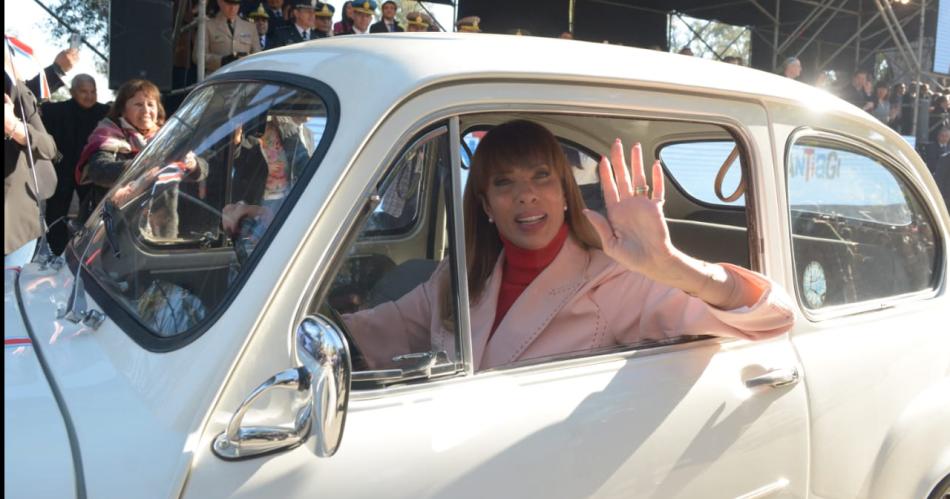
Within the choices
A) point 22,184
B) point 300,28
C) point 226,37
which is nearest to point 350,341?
point 22,184

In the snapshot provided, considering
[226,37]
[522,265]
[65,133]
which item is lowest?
[522,265]

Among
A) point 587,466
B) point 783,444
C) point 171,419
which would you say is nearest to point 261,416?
point 171,419

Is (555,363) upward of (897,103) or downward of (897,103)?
downward

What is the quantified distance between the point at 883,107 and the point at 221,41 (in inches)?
447

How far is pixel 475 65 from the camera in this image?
163cm

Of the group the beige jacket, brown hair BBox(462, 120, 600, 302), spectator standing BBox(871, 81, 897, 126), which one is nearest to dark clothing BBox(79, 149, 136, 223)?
brown hair BBox(462, 120, 600, 302)

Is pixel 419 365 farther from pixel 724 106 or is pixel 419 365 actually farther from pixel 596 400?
pixel 724 106

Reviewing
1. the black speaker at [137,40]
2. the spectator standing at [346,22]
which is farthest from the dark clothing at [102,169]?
the spectator standing at [346,22]

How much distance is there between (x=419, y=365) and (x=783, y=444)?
3.09ft

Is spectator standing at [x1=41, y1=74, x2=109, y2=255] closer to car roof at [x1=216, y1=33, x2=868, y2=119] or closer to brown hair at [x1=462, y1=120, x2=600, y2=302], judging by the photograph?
car roof at [x1=216, y1=33, x2=868, y2=119]

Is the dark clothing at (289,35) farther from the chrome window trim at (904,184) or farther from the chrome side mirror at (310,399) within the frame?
the chrome side mirror at (310,399)

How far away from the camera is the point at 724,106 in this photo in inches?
78.9

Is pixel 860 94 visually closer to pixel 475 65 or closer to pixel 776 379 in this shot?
pixel 776 379

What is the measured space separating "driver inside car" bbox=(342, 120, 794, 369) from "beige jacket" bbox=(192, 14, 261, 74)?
6026 mm
